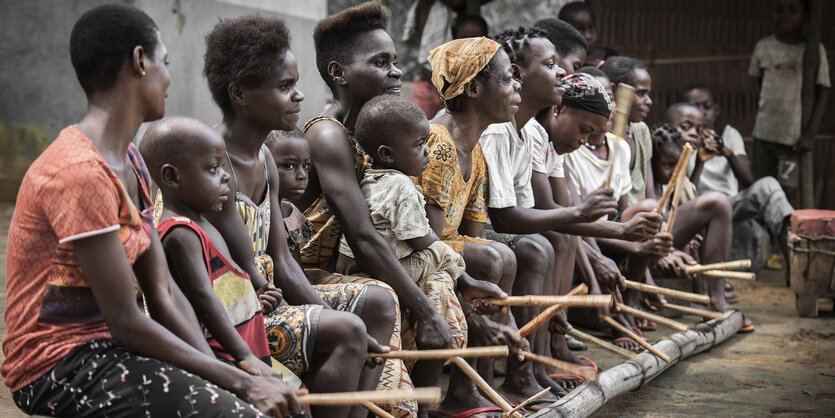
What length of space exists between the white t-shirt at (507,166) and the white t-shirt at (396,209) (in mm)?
836

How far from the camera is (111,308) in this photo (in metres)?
2.67

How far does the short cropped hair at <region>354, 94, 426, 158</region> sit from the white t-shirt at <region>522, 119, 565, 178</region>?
1.21 metres

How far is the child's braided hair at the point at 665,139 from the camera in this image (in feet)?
24.6

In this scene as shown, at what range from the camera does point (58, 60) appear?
7.33 m

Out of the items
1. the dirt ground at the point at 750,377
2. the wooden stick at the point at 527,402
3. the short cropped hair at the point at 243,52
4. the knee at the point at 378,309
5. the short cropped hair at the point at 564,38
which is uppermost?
the short cropped hair at the point at 243,52

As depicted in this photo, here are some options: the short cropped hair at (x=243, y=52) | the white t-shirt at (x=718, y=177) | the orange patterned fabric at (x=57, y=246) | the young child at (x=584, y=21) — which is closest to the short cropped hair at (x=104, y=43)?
the orange patterned fabric at (x=57, y=246)

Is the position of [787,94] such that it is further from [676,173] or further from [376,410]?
[376,410]

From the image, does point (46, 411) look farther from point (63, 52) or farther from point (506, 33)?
point (63, 52)

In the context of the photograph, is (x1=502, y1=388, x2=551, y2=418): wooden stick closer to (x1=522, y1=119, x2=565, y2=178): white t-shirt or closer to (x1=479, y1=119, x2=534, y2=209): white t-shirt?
(x1=479, y1=119, x2=534, y2=209): white t-shirt

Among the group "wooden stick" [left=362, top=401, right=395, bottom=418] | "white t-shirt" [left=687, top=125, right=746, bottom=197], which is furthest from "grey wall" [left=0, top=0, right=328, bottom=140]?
"white t-shirt" [left=687, top=125, right=746, bottom=197]

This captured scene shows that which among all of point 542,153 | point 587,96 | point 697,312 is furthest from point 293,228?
point 697,312

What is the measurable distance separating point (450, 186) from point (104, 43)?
190 centimetres

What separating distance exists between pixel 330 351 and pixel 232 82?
3.11 ft

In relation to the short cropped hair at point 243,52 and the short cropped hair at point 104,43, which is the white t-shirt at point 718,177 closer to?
the short cropped hair at point 243,52
